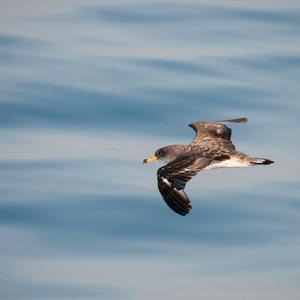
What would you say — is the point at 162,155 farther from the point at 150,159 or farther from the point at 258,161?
the point at 258,161

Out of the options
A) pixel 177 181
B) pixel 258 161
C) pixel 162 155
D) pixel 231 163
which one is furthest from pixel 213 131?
pixel 177 181

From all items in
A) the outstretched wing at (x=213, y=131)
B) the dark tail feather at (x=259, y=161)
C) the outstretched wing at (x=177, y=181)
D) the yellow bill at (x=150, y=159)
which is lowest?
the outstretched wing at (x=177, y=181)

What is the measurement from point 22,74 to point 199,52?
284cm

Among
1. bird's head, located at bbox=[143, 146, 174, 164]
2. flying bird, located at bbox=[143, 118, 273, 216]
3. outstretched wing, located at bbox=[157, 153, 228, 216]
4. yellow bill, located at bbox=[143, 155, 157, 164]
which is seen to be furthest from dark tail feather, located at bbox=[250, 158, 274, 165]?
yellow bill, located at bbox=[143, 155, 157, 164]

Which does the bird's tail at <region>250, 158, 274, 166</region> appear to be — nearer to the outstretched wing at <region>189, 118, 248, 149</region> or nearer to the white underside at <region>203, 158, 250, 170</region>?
the white underside at <region>203, 158, 250, 170</region>

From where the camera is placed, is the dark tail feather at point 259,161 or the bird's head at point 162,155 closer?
the dark tail feather at point 259,161

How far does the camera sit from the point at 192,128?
72.8 ft

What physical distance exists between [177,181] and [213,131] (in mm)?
2697

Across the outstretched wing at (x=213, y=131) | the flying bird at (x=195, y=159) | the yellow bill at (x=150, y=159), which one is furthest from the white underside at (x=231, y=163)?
the yellow bill at (x=150, y=159)

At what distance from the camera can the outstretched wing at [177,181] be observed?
18766mm

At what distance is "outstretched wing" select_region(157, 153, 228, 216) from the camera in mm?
18766

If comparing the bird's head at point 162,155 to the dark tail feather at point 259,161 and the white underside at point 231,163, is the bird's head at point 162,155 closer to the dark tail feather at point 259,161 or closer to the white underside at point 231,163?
the white underside at point 231,163

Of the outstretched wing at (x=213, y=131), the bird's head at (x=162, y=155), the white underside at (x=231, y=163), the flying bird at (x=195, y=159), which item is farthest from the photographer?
the outstretched wing at (x=213, y=131)

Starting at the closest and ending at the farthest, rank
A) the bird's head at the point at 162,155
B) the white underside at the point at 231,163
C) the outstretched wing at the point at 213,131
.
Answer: the white underside at the point at 231,163, the bird's head at the point at 162,155, the outstretched wing at the point at 213,131
